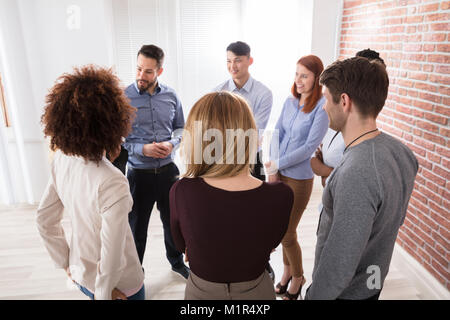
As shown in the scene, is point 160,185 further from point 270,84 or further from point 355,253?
point 270,84

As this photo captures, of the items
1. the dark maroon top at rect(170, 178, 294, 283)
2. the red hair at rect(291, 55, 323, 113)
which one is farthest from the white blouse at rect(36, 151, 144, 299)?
the red hair at rect(291, 55, 323, 113)

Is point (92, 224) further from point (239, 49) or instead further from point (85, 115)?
point (239, 49)

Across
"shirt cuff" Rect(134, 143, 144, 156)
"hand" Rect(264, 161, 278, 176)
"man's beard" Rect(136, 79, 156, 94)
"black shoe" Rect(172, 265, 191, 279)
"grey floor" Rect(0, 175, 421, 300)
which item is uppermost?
"man's beard" Rect(136, 79, 156, 94)

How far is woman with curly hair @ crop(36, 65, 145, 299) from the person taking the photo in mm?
1127

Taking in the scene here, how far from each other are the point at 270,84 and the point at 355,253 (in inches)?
126

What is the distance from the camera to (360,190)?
101cm

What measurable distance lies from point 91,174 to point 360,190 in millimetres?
924

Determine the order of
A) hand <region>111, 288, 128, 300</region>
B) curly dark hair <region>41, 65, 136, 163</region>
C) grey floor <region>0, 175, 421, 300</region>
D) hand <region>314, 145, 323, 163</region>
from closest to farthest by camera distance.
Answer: curly dark hair <region>41, 65, 136, 163</region> → hand <region>111, 288, 128, 300</region> → hand <region>314, 145, 323, 163</region> → grey floor <region>0, 175, 421, 300</region>

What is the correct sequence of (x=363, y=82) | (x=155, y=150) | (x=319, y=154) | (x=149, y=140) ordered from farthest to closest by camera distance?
1. (x=149, y=140)
2. (x=155, y=150)
3. (x=319, y=154)
4. (x=363, y=82)

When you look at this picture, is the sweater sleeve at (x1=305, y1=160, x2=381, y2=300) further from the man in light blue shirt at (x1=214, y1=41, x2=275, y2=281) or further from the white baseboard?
the white baseboard

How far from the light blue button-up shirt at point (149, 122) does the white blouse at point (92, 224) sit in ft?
3.36

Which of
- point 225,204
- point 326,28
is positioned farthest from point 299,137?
point 326,28

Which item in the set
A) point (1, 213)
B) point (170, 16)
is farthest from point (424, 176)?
point (1, 213)

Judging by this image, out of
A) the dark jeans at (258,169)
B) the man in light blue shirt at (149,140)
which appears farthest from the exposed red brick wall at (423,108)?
the man in light blue shirt at (149,140)
